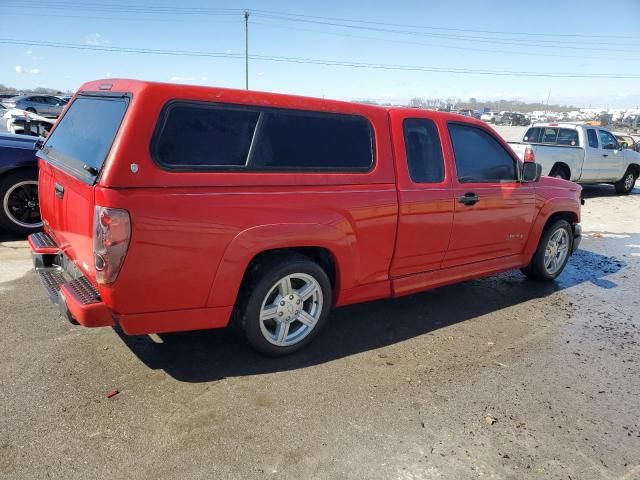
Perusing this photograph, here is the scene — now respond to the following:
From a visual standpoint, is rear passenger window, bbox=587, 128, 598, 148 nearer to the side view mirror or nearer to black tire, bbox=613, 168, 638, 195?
black tire, bbox=613, 168, 638, 195

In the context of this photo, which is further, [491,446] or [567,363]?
[567,363]

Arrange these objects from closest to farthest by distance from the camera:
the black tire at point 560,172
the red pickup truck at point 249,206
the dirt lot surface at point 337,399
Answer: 1. the dirt lot surface at point 337,399
2. the red pickup truck at point 249,206
3. the black tire at point 560,172

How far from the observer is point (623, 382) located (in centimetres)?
362

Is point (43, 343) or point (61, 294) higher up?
point (61, 294)

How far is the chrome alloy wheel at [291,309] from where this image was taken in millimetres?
3496

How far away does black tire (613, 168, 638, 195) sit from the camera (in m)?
14.0

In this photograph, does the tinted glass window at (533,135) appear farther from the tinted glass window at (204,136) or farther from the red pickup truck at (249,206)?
the tinted glass window at (204,136)

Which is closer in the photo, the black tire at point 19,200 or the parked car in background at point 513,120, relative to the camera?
the black tire at point 19,200

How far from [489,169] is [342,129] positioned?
5.92ft

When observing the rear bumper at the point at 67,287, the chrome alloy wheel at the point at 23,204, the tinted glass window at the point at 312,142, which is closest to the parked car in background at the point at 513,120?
the chrome alloy wheel at the point at 23,204

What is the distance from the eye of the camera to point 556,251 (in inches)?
228

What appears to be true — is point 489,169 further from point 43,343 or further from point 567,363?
point 43,343

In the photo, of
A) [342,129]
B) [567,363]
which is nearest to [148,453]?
[342,129]

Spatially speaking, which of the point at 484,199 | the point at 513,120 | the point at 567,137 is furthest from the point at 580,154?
the point at 513,120
